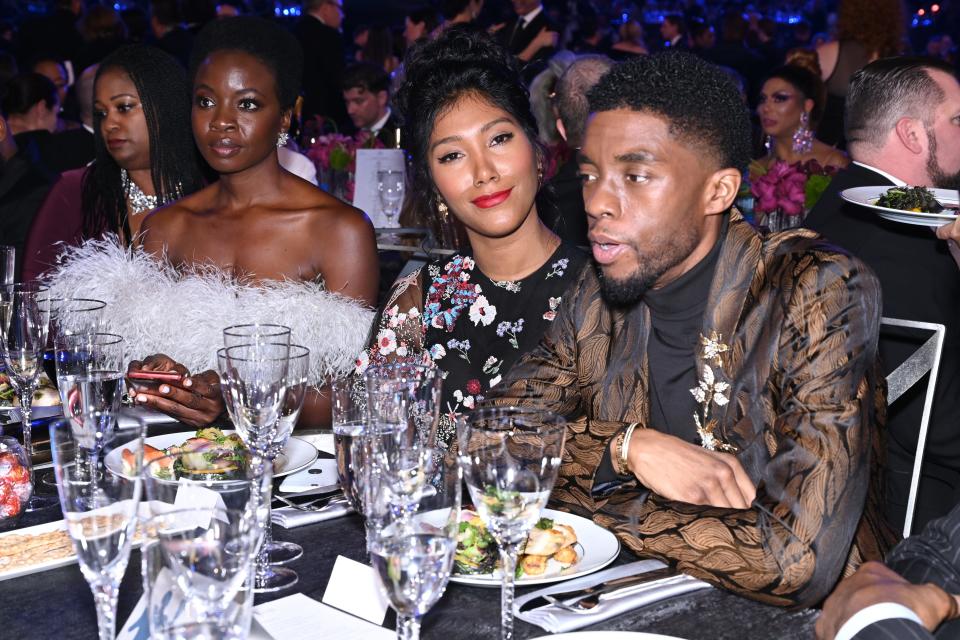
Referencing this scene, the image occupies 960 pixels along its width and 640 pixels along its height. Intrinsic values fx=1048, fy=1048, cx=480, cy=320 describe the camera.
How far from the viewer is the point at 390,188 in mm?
5266

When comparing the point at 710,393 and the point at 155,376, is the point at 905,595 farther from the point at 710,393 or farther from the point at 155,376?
the point at 155,376

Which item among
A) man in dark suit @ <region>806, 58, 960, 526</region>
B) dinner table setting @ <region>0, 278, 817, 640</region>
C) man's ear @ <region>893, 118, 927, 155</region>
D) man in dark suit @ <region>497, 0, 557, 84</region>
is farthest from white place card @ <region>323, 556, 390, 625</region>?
man in dark suit @ <region>497, 0, 557, 84</region>

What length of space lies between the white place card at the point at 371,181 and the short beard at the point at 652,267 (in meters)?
3.41

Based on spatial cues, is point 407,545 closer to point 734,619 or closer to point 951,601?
point 734,619

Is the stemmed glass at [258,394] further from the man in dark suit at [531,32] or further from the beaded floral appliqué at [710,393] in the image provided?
the man in dark suit at [531,32]

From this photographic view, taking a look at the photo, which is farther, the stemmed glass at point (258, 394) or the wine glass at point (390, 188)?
the wine glass at point (390, 188)

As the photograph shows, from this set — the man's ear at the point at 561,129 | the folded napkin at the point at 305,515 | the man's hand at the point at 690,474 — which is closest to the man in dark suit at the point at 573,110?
the man's ear at the point at 561,129

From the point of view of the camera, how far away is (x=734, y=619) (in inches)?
55.5

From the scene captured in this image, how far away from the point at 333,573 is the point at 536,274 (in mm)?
1313

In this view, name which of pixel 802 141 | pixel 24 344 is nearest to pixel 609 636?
pixel 24 344

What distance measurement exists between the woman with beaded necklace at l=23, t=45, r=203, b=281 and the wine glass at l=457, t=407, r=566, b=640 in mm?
2615

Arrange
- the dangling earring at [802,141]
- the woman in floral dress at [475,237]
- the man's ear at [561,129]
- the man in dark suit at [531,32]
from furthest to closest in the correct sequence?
the man in dark suit at [531,32]
the dangling earring at [802,141]
the man's ear at [561,129]
the woman in floral dress at [475,237]

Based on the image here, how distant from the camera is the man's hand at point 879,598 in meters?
1.43

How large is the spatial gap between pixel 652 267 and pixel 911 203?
120cm
